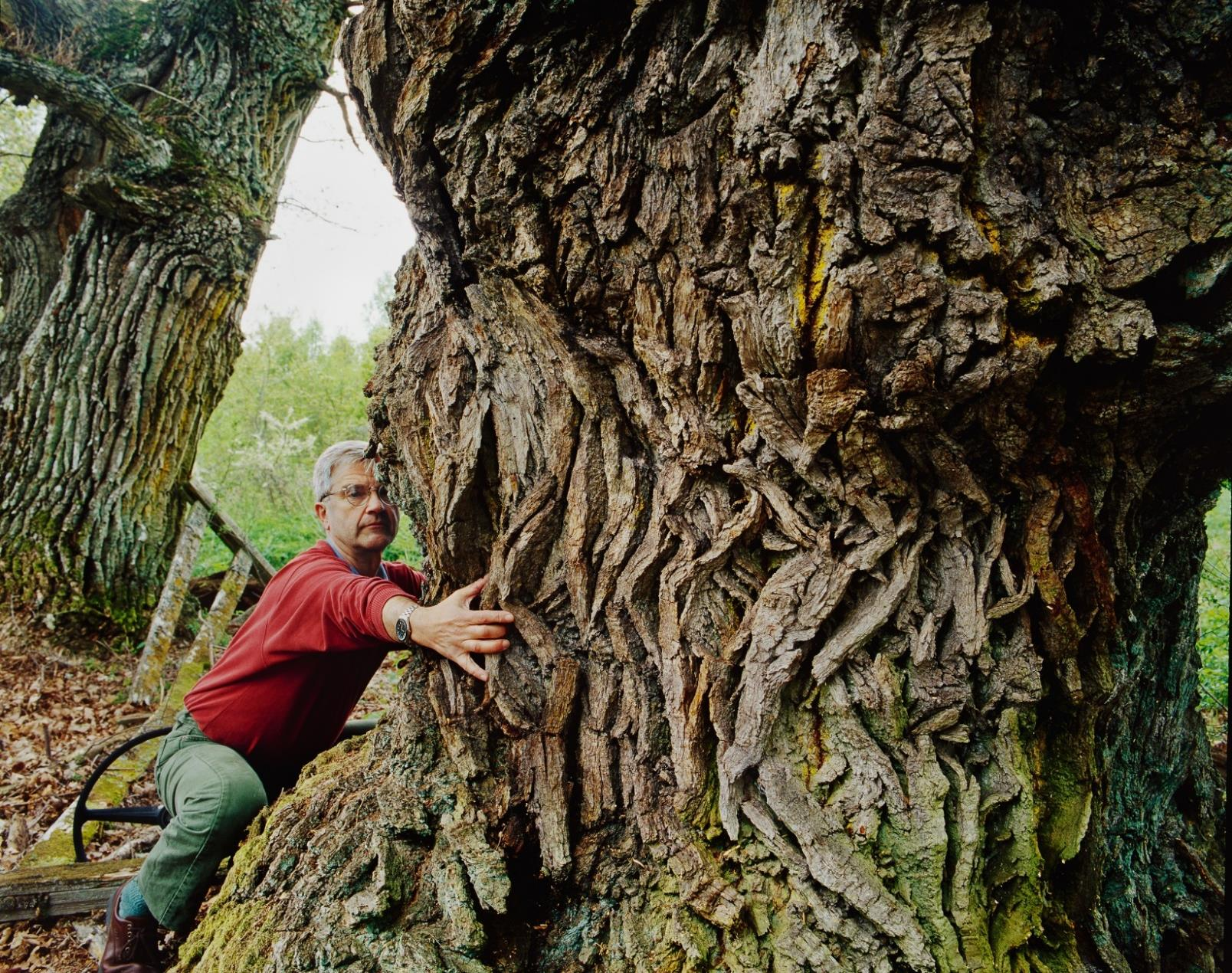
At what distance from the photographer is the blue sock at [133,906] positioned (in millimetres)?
2469

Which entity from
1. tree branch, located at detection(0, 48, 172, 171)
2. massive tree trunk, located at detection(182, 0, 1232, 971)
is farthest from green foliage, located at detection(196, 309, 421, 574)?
massive tree trunk, located at detection(182, 0, 1232, 971)

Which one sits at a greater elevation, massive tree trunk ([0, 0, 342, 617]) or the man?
massive tree trunk ([0, 0, 342, 617])

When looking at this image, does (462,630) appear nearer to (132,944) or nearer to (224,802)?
(224,802)

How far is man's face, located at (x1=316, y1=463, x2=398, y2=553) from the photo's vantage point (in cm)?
302

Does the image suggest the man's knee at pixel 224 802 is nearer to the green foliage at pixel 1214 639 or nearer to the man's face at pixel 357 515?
→ the man's face at pixel 357 515

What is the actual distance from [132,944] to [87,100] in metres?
5.08

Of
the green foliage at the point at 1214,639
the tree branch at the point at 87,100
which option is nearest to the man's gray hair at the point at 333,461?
the tree branch at the point at 87,100

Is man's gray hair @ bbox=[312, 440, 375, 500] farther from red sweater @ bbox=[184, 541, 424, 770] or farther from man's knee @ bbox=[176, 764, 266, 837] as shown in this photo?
man's knee @ bbox=[176, 764, 266, 837]

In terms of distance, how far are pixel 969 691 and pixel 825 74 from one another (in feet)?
5.06

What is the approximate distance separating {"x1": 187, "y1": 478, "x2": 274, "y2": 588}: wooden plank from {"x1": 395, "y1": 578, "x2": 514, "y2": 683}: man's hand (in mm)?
3921

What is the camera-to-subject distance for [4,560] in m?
4.82

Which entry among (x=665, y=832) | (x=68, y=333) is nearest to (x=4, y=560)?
(x=68, y=333)

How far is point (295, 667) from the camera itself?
8.95ft

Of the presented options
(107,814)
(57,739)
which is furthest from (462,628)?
(57,739)
